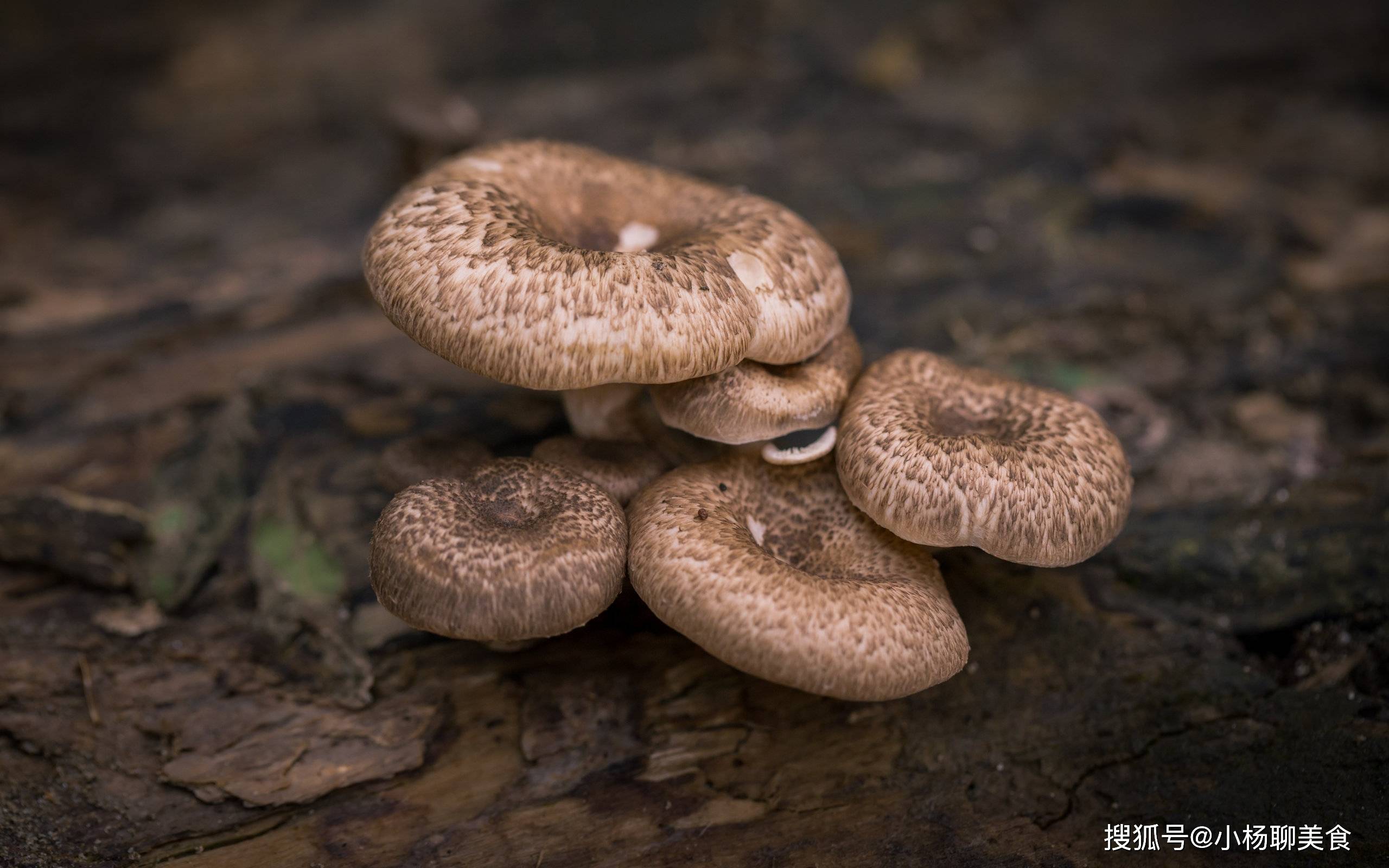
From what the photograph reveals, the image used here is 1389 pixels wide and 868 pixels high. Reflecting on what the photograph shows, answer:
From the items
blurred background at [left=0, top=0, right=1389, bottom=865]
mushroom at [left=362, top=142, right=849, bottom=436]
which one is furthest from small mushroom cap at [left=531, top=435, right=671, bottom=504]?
blurred background at [left=0, top=0, right=1389, bottom=865]

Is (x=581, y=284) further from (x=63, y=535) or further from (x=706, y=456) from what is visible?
(x=63, y=535)

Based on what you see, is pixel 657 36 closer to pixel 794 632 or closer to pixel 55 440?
pixel 55 440

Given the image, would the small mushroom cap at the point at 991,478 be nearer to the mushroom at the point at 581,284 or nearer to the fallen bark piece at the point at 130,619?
the mushroom at the point at 581,284

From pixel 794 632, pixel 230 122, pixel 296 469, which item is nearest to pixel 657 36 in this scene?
pixel 230 122

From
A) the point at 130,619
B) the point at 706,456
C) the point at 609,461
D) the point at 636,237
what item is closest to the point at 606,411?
the point at 609,461

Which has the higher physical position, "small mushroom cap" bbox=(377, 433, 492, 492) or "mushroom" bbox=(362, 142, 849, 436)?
"mushroom" bbox=(362, 142, 849, 436)

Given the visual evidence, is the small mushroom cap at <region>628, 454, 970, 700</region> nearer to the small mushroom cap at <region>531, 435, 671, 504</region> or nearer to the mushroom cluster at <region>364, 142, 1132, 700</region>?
the mushroom cluster at <region>364, 142, 1132, 700</region>

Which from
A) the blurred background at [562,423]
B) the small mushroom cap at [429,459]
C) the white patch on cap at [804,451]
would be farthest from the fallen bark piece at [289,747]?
the white patch on cap at [804,451]
